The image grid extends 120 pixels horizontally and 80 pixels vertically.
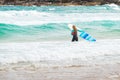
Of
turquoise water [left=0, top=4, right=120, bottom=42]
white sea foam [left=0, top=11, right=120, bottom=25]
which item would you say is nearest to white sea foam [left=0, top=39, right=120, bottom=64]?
turquoise water [left=0, top=4, right=120, bottom=42]

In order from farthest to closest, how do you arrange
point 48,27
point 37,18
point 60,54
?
1. point 37,18
2. point 48,27
3. point 60,54

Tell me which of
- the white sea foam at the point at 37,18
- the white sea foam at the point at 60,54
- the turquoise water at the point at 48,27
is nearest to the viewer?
the white sea foam at the point at 60,54

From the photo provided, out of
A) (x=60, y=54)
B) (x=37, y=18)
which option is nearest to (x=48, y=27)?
(x=37, y=18)

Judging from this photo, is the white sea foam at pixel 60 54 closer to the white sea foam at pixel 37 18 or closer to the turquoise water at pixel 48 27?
the turquoise water at pixel 48 27

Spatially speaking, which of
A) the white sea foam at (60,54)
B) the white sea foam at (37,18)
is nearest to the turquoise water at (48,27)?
the white sea foam at (37,18)

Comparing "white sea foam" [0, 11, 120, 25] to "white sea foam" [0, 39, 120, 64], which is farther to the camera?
"white sea foam" [0, 11, 120, 25]

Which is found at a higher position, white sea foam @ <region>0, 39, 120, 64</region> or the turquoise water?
white sea foam @ <region>0, 39, 120, 64</region>

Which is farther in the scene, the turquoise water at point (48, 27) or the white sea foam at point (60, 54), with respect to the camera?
the turquoise water at point (48, 27)

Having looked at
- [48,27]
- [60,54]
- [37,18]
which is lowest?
[37,18]

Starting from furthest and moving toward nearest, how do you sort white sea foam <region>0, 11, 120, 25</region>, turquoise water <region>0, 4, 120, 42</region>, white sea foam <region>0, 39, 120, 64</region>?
white sea foam <region>0, 11, 120, 25</region> < turquoise water <region>0, 4, 120, 42</region> < white sea foam <region>0, 39, 120, 64</region>

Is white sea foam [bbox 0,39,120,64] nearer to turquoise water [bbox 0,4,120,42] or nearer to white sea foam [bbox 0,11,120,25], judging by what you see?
turquoise water [bbox 0,4,120,42]

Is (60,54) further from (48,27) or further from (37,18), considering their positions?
(37,18)

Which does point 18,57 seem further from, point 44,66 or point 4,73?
point 4,73

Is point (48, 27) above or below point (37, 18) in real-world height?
above
